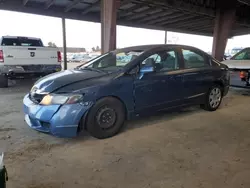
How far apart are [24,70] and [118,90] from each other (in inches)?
194

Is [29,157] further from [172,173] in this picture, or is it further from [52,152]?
[172,173]

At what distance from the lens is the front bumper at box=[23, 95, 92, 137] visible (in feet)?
10.1

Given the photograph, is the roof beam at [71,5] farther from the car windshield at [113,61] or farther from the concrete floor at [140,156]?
the concrete floor at [140,156]

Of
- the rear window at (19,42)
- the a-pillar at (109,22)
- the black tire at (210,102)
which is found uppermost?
the a-pillar at (109,22)

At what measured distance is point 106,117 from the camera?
3.38 meters

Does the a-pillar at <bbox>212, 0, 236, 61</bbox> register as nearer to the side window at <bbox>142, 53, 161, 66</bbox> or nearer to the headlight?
the side window at <bbox>142, 53, 161, 66</bbox>

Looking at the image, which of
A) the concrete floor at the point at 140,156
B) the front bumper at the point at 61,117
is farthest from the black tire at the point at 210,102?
the front bumper at the point at 61,117

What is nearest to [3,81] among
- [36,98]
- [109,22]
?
[109,22]

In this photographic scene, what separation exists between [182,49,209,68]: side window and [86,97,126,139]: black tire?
171cm

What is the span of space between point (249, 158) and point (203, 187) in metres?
1.02

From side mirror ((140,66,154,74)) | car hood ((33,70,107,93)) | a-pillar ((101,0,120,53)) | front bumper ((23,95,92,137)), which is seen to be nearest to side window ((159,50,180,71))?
side mirror ((140,66,154,74))

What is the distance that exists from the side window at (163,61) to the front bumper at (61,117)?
1361 millimetres

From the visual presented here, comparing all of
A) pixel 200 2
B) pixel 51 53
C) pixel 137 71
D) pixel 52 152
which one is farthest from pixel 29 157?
pixel 200 2

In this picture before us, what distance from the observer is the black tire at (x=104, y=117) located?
324 centimetres
